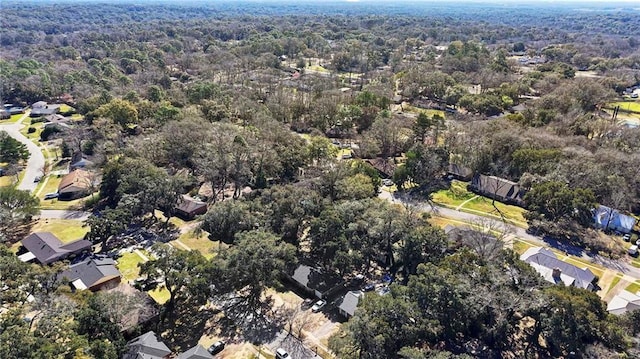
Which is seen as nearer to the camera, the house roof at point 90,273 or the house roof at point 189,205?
the house roof at point 90,273

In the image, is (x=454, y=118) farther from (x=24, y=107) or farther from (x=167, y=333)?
(x=24, y=107)

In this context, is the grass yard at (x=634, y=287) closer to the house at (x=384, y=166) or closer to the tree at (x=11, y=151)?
the house at (x=384, y=166)

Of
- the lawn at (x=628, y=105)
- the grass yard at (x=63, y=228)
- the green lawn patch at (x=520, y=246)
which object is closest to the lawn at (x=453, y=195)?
the green lawn patch at (x=520, y=246)

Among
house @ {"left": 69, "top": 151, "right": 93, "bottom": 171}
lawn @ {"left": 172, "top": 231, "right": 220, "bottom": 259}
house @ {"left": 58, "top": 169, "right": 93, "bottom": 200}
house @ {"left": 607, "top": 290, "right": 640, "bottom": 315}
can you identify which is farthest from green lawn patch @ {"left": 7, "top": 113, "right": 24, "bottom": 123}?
house @ {"left": 607, "top": 290, "right": 640, "bottom": 315}

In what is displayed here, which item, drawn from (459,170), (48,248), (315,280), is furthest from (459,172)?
(48,248)

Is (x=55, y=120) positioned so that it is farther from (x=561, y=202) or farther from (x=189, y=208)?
(x=561, y=202)
